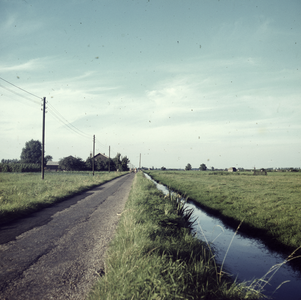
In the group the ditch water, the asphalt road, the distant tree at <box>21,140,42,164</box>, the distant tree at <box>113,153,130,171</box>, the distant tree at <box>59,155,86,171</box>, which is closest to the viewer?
the asphalt road

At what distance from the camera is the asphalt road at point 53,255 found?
3512 millimetres

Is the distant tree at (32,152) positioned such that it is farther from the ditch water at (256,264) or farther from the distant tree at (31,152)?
the ditch water at (256,264)

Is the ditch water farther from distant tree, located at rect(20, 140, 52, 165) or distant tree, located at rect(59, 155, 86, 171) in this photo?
distant tree, located at rect(20, 140, 52, 165)

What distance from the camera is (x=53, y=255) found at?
16.0ft

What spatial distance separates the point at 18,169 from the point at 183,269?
88949 mm

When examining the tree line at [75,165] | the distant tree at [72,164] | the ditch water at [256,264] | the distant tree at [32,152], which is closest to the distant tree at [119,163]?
the tree line at [75,165]

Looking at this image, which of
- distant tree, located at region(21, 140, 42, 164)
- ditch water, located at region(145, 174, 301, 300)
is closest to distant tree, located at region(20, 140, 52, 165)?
distant tree, located at region(21, 140, 42, 164)

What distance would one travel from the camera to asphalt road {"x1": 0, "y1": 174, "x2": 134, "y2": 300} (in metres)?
3.51

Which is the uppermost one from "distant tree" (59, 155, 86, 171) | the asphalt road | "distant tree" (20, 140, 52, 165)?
"distant tree" (20, 140, 52, 165)

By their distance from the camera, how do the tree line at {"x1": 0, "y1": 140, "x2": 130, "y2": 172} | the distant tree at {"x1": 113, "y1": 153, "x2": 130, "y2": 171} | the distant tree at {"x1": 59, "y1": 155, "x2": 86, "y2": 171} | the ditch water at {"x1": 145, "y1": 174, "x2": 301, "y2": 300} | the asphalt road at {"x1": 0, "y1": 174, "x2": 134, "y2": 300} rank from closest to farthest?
the asphalt road at {"x1": 0, "y1": 174, "x2": 134, "y2": 300} < the ditch water at {"x1": 145, "y1": 174, "x2": 301, "y2": 300} < the tree line at {"x1": 0, "y1": 140, "x2": 130, "y2": 172} < the distant tree at {"x1": 59, "y1": 155, "x2": 86, "y2": 171} < the distant tree at {"x1": 113, "y1": 153, "x2": 130, "y2": 171}

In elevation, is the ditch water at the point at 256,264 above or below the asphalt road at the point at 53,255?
below

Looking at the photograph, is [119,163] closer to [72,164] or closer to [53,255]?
[72,164]

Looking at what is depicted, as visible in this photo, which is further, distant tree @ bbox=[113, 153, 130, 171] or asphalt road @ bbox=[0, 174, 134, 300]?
distant tree @ bbox=[113, 153, 130, 171]

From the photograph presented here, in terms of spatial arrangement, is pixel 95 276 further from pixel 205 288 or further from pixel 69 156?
pixel 69 156
